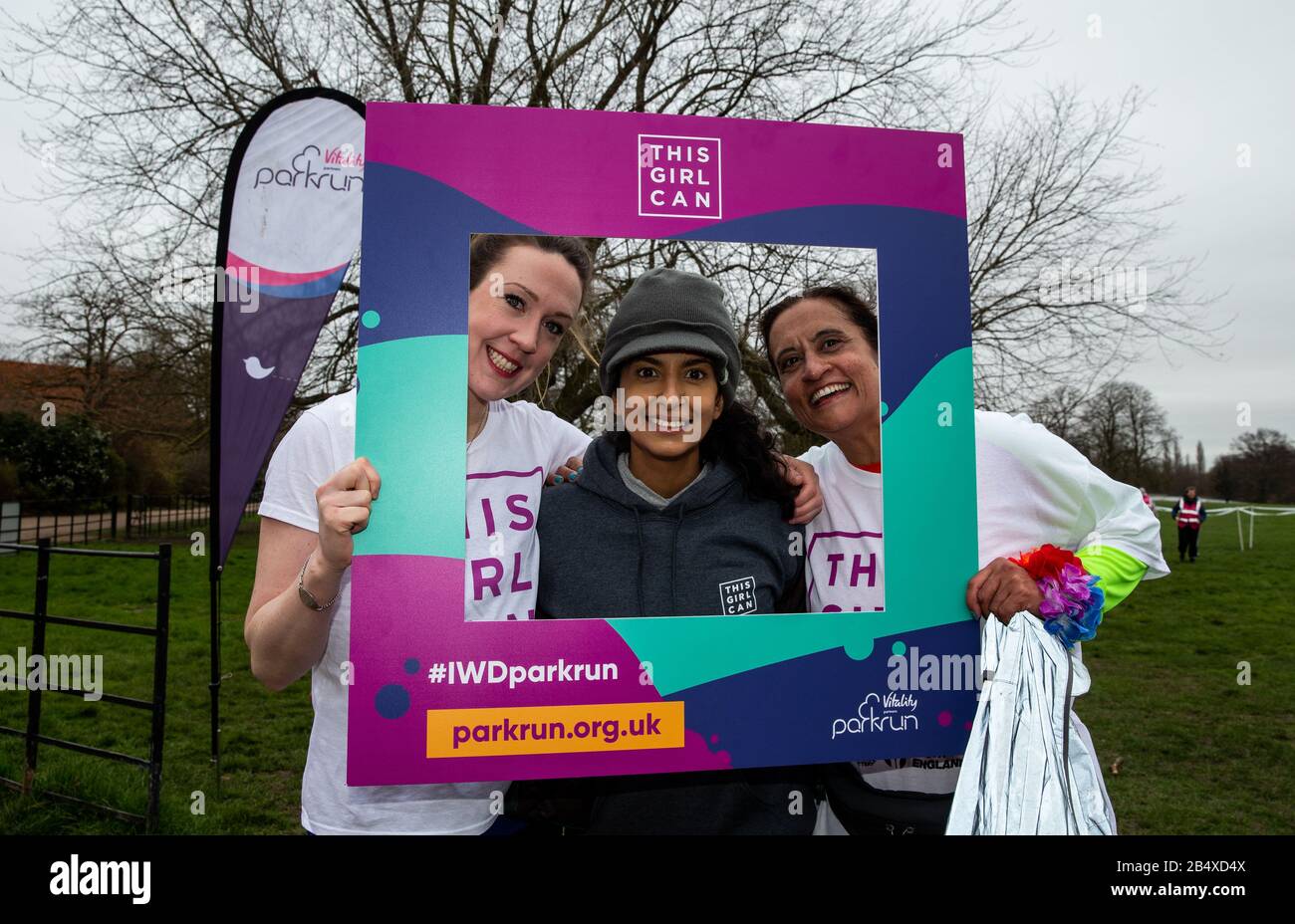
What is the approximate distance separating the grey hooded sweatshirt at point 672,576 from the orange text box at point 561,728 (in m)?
0.20

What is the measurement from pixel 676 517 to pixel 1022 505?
2.87 ft

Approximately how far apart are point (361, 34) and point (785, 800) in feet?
25.2

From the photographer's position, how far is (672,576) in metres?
1.80

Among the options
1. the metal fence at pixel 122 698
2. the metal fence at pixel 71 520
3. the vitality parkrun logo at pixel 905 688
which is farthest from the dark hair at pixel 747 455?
the metal fence at pixel 71 520

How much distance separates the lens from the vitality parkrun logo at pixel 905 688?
1.81 metres

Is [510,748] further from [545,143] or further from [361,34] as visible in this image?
[361,34]

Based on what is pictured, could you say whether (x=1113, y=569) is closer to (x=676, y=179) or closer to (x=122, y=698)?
(x=676, y=179)

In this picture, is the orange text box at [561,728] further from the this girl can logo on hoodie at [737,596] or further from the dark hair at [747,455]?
the dark hair at [747,455]

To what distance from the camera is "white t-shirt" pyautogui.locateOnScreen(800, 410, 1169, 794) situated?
1.98m

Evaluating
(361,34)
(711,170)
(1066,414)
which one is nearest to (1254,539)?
(1066,414)

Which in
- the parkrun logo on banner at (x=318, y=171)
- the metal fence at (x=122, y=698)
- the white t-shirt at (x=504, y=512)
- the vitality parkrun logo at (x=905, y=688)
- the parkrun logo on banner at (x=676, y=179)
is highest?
the parkrun logo on banner at (x=318, y=171)

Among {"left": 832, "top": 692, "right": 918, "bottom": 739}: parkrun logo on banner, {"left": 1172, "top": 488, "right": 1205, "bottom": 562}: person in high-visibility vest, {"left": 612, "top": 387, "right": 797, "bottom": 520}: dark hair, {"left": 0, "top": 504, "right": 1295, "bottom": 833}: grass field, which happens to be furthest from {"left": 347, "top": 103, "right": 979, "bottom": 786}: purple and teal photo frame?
{"left": 1172, "top": 488, "right": 1205, "bottom": 562}: person in high-visibility vest

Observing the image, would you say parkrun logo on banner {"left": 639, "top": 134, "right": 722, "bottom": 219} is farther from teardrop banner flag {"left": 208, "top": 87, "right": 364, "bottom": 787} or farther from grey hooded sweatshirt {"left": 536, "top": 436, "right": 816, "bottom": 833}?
teardrop banner flag {"left": 208, "top": 87, "right": 364, "bottom": 787}

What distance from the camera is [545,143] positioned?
1.78m
